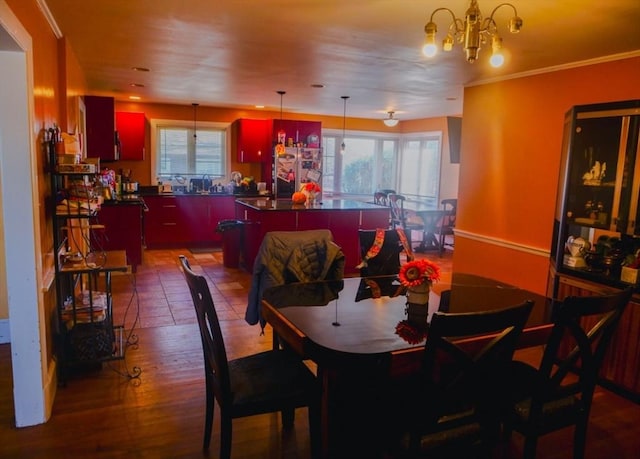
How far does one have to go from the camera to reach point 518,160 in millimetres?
4320

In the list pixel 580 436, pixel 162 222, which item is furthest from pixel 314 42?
pixel 162 222

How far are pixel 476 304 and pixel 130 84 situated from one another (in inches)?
201

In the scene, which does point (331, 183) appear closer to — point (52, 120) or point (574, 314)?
point (52, 120)

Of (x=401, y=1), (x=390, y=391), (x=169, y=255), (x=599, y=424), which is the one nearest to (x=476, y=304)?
(x=390, y=391)

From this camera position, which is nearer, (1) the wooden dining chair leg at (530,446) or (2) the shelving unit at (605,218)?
(1) the wooden dining chair leg at (530,446)

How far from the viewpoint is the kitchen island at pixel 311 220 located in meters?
5.60

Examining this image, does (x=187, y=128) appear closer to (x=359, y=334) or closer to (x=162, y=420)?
(x=162, y=420)

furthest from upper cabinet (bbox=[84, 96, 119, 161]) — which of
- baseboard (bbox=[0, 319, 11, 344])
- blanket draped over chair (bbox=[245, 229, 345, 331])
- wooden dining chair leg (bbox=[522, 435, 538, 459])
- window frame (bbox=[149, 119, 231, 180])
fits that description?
wooden dining chair leg (bbox=[522, 435, 538, 459])

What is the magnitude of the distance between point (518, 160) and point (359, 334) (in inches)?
121

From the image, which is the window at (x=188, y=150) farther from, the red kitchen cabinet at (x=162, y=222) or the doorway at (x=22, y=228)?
the doorway at (x=22, y=228)

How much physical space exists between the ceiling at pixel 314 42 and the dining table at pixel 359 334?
1.59 m

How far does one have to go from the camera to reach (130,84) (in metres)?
5.80

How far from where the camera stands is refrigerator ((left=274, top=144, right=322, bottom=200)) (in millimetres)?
7824

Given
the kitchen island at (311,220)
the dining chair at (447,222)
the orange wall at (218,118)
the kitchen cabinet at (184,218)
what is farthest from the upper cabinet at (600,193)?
the orange wall at (218,118)
